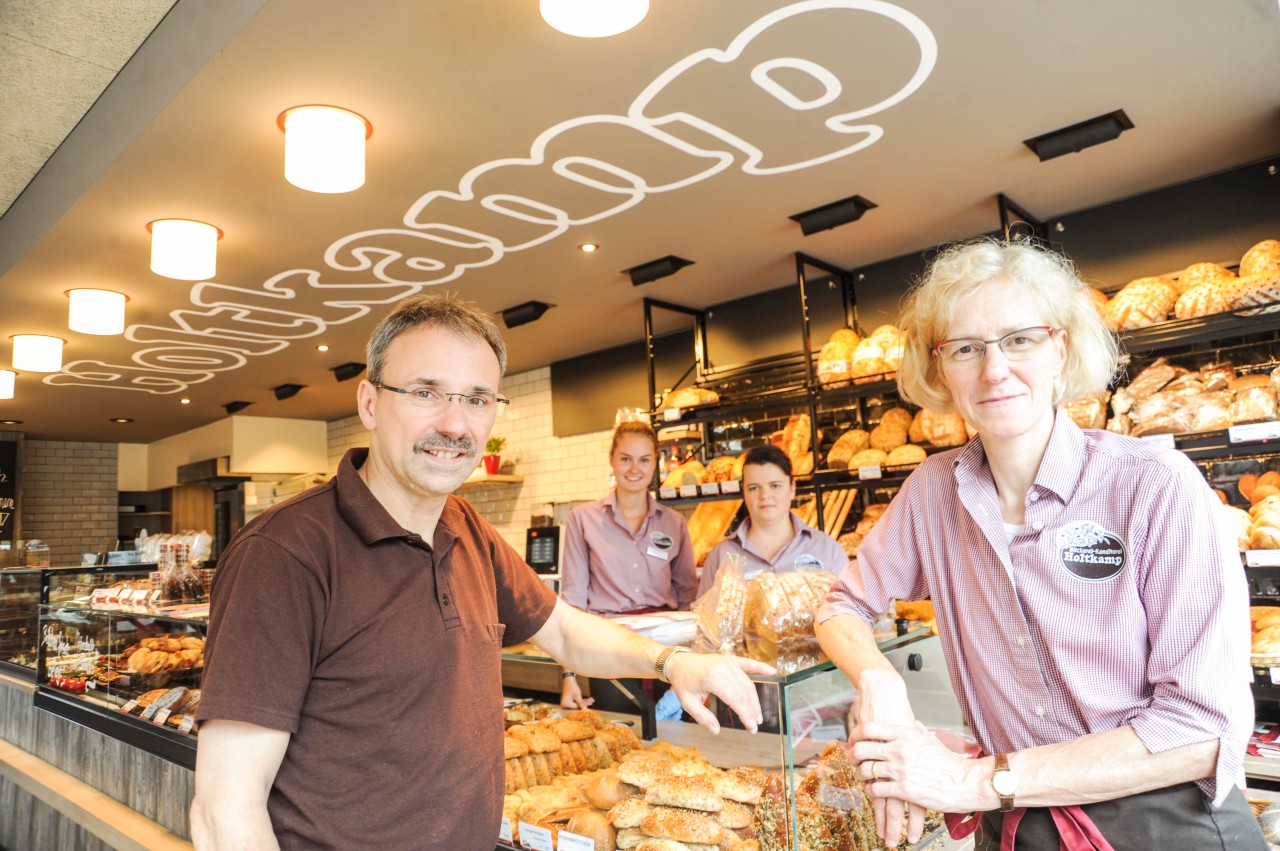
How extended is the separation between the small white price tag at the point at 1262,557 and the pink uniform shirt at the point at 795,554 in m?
Answer: 1.42

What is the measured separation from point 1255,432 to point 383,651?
2988mm

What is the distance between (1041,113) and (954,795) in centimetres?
257

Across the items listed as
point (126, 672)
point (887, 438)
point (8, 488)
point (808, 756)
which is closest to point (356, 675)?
point (808, 756)

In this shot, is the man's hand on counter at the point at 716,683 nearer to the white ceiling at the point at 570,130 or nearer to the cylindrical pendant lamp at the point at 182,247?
the white ceiling at the point at 570,130

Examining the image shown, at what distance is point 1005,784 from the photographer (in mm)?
1094

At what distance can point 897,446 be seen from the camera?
3.94 metres

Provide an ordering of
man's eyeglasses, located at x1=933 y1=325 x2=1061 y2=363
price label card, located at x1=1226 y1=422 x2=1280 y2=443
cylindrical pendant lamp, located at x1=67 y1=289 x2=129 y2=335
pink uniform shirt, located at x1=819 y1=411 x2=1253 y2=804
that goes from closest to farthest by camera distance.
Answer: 1. pink uniform shirt, located at x1=819 y1=411 x2=1253 y2=804
2. man's eyeglasses, located at x1=933 y1=325 x2=1061 y2=363
3. price label card, located at x1=1226 y1=422 x2=1280 y2=443
4. cylindrical pendant lamp, located at x1=67 y1=289 x2=129 y2=335

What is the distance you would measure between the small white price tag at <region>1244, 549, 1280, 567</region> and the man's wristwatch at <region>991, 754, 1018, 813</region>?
2168 mm

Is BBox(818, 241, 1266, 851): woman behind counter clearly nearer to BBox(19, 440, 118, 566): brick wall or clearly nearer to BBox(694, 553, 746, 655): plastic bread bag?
BBox(694, 553, 746, 655): plastic bread bag

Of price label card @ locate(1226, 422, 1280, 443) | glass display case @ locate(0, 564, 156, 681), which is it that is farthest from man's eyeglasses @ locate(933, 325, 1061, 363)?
glass display case @ locate(0, 564, 156, 681)

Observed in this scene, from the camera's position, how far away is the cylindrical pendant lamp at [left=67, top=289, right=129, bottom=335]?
4.29 meters

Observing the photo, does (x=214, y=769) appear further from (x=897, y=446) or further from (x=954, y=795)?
(x=897, y=446)

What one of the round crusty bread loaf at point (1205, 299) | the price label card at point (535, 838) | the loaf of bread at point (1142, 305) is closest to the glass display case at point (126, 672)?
the price label card at point (535, 838)

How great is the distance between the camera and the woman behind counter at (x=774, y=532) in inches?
137
